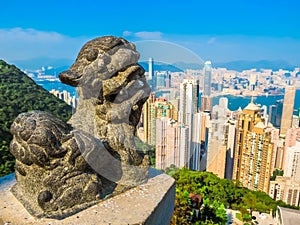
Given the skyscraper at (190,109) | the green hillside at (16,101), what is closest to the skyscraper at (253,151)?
the green hillside at (16,101)

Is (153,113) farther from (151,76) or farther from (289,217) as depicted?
(289,217)

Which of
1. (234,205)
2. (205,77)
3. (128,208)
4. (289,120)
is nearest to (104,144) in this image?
(128,208)

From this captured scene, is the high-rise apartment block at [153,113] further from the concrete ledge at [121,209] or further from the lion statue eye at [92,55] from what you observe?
the lion statue eye at [92,55]

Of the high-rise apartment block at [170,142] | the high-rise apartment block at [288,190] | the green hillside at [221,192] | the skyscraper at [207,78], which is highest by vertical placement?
the skyscraper at [207,78]

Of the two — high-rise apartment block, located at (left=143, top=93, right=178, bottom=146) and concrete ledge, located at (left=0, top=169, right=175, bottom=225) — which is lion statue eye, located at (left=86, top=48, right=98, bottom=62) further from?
concrete ledge, located at (left=0, top=169, right=175, bottom=225)

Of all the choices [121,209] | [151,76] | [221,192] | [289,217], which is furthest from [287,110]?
[121,209]
